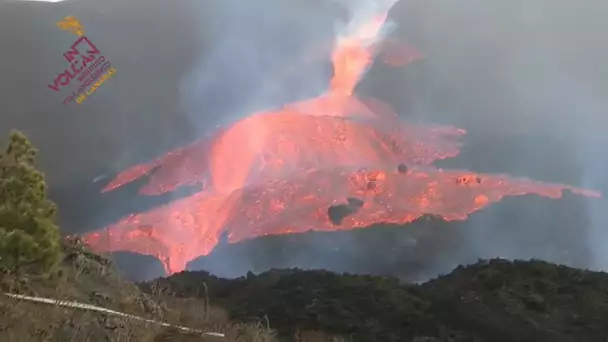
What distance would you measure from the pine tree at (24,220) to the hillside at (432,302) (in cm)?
180

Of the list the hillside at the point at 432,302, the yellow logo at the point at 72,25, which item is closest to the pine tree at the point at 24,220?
the hillside at the point at 432,302

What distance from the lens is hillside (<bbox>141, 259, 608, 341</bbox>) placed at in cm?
494

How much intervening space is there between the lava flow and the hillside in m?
0.90

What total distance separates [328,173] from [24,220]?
16.2 ft

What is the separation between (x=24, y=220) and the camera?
11.6 feet

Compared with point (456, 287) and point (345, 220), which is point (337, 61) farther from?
point (456, 287)

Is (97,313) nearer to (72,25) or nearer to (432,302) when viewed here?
(432,302)

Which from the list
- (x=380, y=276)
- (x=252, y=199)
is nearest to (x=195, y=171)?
(x=252, y=199)

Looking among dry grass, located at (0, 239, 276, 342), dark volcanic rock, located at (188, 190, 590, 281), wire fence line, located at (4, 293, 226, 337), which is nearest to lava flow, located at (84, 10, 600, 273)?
dark volcanic rock, located at (188, 190, 590, 281)

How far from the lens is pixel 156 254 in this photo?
24.9ft

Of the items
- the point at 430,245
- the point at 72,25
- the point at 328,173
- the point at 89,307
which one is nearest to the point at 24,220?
the point at 89,307

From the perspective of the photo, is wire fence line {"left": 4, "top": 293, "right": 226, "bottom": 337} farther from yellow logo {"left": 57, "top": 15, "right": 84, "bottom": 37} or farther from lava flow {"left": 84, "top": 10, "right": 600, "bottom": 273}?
yellow logo {"left": 57, "top": 15, "right": 84, "bottom": 37}

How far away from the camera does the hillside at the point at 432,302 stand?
4.94 meters

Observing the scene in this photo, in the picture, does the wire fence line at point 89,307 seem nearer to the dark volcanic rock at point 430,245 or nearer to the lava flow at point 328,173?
the dark volcanic rock at point 430,245
